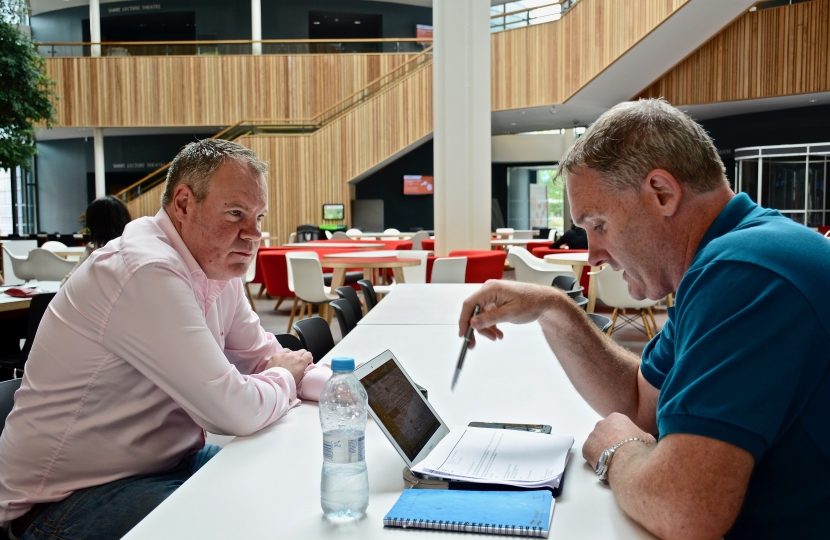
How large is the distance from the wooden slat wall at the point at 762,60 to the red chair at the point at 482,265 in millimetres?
8953

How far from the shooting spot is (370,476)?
1.28m

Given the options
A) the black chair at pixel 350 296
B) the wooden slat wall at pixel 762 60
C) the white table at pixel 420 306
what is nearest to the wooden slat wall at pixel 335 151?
the wooden slat wall at pixel 762 60

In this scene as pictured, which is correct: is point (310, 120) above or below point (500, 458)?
above

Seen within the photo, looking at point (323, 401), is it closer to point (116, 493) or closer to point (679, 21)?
point (116, 493)

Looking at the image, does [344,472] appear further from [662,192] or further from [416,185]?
[416,185]

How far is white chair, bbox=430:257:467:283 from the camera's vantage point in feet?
20.7

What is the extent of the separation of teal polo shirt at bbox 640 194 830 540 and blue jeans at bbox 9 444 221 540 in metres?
1.05

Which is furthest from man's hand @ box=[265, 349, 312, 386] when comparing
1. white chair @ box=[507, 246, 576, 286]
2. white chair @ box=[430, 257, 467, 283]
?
white chair @ box=[507, 246, 576, 286]

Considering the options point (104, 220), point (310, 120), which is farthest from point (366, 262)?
point (310, 120)

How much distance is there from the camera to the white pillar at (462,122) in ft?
26.3

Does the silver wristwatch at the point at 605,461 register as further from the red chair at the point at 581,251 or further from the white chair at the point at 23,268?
the white chair at the point at 23,268

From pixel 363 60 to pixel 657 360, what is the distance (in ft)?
54.9

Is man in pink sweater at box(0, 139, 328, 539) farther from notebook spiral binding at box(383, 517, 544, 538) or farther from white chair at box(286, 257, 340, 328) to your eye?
white chair at box(286, 257, 340, 328)

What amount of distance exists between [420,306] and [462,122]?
479cm
